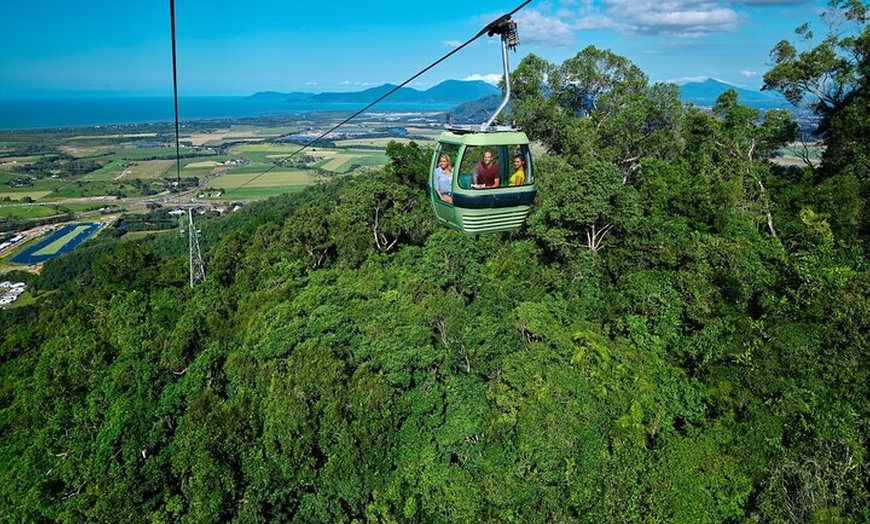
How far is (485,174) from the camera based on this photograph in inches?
366

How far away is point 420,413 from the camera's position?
14336 millimetres

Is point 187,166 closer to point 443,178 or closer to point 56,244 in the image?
point 56,244

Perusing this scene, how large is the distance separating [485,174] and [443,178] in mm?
927

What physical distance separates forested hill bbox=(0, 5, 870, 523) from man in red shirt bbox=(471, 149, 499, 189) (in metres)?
5.76

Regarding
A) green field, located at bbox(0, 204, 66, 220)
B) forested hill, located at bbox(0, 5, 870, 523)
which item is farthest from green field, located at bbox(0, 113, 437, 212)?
forested hill, located at bbox(0, 5, 870, 523)

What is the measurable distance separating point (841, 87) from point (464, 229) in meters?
19.5

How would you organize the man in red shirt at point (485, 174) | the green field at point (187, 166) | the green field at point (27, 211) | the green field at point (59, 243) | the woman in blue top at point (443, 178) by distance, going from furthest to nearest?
the green field at point (187, 166) < the green field at point (27, 211) < the green field at point (59, 243) < the woman in blue top at point (443, 178) < the man in red shirt at point (485, 174)

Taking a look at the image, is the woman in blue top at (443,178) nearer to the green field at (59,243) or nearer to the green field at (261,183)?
the green field at (59,243)

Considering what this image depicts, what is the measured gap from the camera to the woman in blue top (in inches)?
382

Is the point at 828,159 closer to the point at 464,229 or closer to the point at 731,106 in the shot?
the point at 731,106

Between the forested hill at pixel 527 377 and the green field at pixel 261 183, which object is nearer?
the forested hill at pixel 527 377

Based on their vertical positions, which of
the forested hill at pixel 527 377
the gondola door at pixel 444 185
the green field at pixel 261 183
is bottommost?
the forested hill at pixel 527 377

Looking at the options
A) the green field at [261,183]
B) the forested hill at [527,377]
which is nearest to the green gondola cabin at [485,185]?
the forested hill at [527,377]

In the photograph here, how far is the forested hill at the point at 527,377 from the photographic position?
11.8 m
